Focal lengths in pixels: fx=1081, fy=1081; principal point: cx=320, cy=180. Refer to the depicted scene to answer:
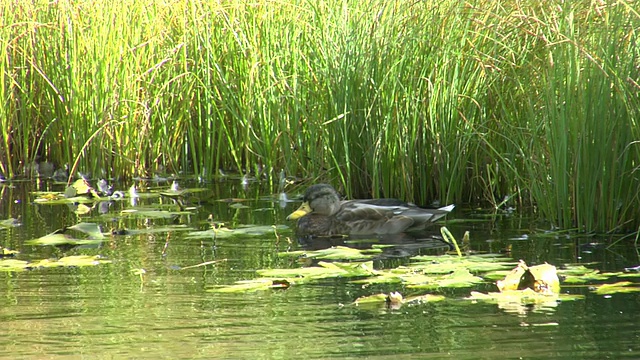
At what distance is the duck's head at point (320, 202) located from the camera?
23.8ft

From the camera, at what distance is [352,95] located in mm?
7988

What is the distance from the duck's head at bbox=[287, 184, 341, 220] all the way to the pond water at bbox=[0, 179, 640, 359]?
466 millimetres

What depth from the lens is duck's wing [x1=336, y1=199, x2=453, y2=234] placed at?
6.95m

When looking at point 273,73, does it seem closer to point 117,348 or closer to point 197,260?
point 197,260

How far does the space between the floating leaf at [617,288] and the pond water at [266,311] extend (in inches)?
1.9

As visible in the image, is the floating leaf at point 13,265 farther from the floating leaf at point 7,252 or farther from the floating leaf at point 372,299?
the floating leaf at point 372,299

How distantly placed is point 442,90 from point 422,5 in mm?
659

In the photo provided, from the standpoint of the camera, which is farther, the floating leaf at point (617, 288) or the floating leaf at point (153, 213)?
the floating leaf at point (153, 213)

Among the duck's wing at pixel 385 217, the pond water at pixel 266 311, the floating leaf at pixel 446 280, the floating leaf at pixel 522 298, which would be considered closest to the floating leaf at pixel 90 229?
the pond water at pixel 266 311

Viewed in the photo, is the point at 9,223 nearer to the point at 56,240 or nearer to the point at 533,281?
the point at 56,240

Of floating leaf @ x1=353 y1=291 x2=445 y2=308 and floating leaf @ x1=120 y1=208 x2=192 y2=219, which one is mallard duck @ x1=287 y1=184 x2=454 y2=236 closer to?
floating leaf @ x1=120 y1=208 x2=192 y2=219

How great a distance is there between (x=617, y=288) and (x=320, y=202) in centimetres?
283

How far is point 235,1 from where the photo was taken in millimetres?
9781

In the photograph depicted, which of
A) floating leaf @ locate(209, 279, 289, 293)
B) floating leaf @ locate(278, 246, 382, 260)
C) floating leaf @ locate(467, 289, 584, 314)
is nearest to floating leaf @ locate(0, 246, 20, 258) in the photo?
floating leaf @ locate(278, 246, 382, 260)
